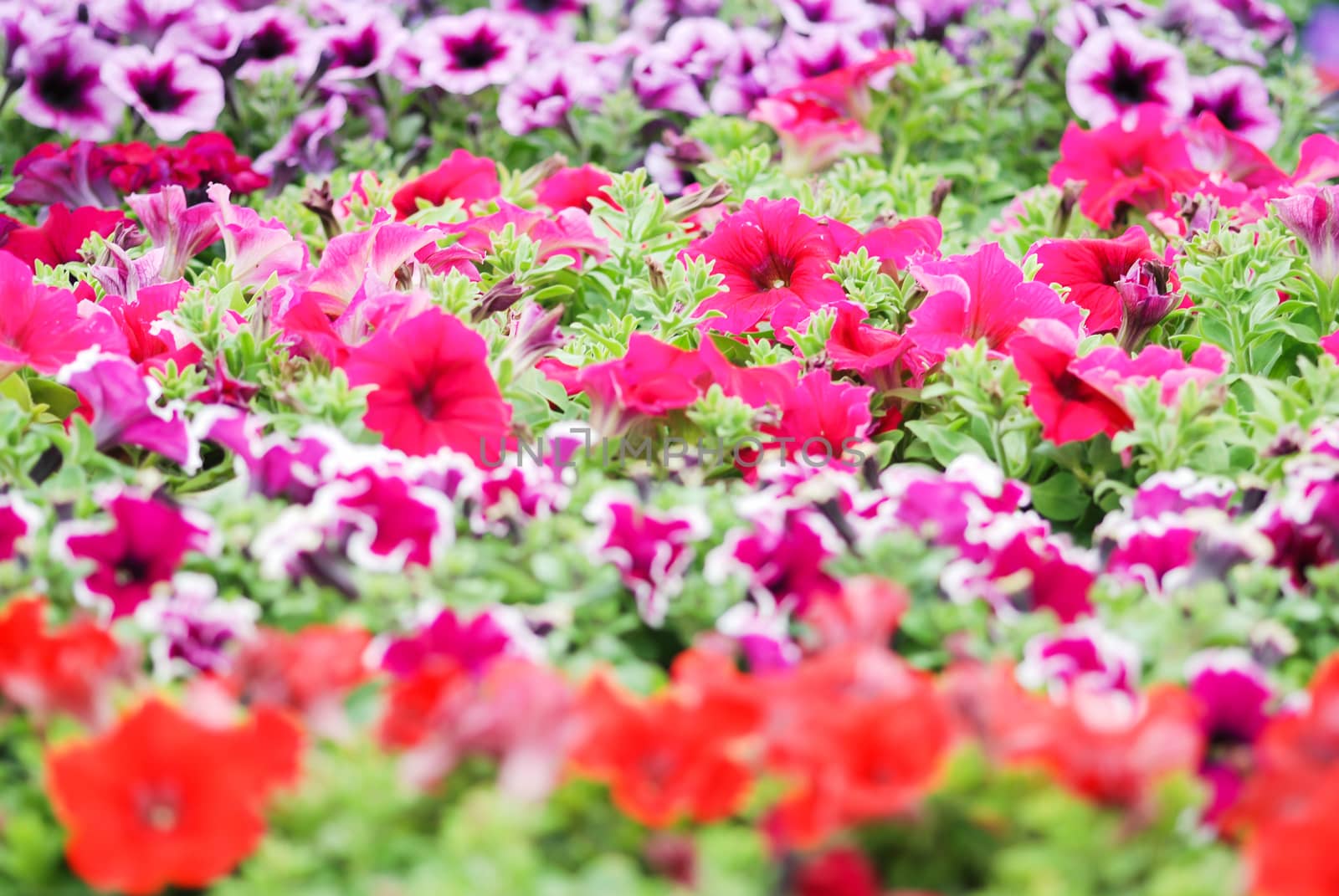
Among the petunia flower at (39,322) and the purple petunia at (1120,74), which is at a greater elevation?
Result: the petunia flower at (39,322)

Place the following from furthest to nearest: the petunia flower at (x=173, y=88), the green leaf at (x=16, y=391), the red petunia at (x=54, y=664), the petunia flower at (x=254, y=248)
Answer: the petunia flower at (x=173, y=88) → the petunia flower at (x=254, y=248) → the green leaf at (x=16, y=391) → the red petunia at (x=54, y=664)

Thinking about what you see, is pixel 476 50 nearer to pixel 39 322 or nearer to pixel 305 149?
pixel 305 149

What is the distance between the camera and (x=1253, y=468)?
4.63ft

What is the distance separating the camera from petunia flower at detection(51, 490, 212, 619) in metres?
1.13

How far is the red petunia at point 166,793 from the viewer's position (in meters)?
0.87

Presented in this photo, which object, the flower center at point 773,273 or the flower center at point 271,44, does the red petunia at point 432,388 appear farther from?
the flower center at point 271,44

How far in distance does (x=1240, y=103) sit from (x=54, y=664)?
246 centimetres

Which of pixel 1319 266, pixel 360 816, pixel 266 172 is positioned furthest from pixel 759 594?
pixel 266 172

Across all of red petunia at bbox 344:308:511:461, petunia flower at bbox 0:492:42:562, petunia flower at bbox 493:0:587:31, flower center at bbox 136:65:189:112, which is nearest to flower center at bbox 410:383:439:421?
red petunia at bbox 344:308:511:461

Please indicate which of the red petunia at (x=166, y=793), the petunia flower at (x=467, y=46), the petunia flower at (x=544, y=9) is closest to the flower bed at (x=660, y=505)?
the red petunia at (x=166, y=793)

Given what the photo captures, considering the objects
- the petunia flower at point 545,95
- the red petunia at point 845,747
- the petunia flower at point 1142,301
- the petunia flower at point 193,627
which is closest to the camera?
the red petunia at point 845,747

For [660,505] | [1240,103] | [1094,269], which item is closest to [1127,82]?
[1240,103]

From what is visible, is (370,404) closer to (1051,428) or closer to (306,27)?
(1051,428)

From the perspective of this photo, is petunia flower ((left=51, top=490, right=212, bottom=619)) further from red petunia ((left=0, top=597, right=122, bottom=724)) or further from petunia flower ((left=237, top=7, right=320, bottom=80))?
petunia flower ((left=237, top=7, right=320, bottom=80))
